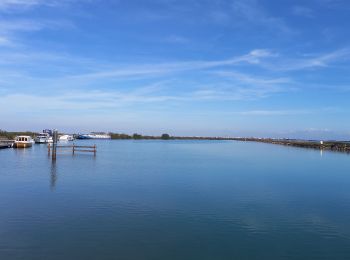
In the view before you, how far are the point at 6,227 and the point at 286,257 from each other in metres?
10.6

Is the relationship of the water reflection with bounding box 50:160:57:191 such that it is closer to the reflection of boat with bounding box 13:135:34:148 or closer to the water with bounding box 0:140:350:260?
Answer: the water with bounding box 0:140:350:260

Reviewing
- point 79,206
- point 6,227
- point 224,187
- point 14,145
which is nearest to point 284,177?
point 224,187

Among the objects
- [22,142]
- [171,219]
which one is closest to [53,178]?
[171,219]

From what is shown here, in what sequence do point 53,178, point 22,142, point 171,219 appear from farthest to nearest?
point 22,142 → point 53,178 → point 171,219

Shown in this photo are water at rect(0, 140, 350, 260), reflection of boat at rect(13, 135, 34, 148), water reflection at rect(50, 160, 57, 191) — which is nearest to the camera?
water at rect(0, 140, 350, 260)

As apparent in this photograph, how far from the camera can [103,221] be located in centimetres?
1703

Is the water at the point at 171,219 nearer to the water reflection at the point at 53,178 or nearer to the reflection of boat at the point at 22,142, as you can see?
the water reflection at the point at 53,178

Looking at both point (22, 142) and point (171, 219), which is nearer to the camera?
point (171, 219)

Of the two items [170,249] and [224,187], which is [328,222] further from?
[224,187]

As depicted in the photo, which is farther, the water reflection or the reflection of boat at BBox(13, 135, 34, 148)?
the reflection of boat at BBox(13, 135, 34, 148)

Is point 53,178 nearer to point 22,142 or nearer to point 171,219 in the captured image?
point 171,219

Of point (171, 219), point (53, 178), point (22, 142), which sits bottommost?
point (171, 219)

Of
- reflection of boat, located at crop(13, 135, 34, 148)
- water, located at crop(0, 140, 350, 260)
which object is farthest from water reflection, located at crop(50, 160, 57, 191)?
reflection of boat, located at crop(13, 135, 34, 148)

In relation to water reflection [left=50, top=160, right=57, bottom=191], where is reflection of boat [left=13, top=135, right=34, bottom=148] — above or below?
above
